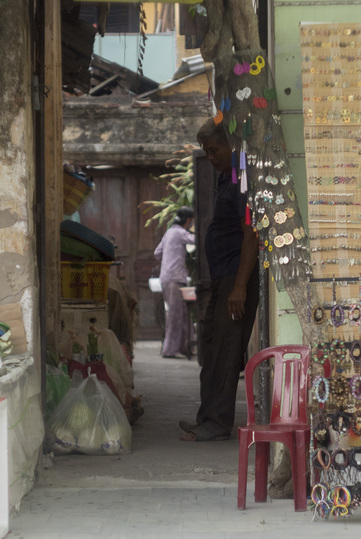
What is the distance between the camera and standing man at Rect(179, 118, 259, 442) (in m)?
6.10

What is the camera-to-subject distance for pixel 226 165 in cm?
611

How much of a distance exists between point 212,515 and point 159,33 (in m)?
12.0

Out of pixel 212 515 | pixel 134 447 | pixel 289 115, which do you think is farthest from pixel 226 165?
pixel 212 515

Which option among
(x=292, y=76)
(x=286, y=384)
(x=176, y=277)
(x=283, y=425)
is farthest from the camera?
(x=176, y=277)

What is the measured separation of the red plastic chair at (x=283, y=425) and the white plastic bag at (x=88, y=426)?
1.36m

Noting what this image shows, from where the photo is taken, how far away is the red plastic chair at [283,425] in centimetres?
432

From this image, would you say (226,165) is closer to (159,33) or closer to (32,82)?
(32,82)

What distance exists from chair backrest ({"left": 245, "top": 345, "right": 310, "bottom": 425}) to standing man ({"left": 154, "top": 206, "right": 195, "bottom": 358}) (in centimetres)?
698

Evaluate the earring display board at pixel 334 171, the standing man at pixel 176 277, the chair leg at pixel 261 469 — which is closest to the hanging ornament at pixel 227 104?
the earring display board at pixel 334 171

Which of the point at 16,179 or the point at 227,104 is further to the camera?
the point at 16,179

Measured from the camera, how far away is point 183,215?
1155 centimetres

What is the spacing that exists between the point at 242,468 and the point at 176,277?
7.38 meters

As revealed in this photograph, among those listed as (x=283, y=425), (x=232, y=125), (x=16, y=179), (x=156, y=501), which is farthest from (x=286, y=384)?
(x=16, y=179)

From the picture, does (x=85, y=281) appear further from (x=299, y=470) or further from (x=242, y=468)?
(x=299, y=470)
